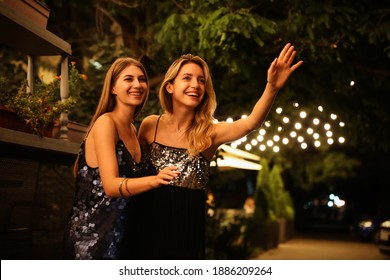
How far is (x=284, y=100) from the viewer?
893cm

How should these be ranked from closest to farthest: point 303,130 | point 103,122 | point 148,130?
point 103,122, point 148,130, point 303,130

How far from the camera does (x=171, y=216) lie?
10.9 ft

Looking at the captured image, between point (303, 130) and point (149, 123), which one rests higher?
point (303, 130)

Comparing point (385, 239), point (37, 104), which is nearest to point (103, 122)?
point (37, 104)

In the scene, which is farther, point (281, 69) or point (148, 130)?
point (148, 130)

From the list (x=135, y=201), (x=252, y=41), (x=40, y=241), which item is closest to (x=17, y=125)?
(x=40, y=241)

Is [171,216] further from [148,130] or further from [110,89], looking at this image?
[110,89]

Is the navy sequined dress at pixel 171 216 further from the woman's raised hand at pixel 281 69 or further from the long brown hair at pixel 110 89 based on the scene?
the woman's raised hand at pixel 281 69

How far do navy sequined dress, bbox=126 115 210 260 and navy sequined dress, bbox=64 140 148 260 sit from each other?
11 centimetres

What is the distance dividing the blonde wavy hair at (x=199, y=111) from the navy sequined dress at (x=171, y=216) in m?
0.07

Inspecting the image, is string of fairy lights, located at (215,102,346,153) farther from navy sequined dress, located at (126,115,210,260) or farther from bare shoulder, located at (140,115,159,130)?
navy sequined dress, located at (126,115,210,260)

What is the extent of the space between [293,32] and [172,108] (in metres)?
5.40

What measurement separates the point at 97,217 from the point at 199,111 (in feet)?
2.45

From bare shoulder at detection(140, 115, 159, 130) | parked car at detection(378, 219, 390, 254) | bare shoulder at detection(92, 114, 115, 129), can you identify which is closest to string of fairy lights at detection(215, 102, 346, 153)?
parked car at detection(378, 219, 390, 254)
